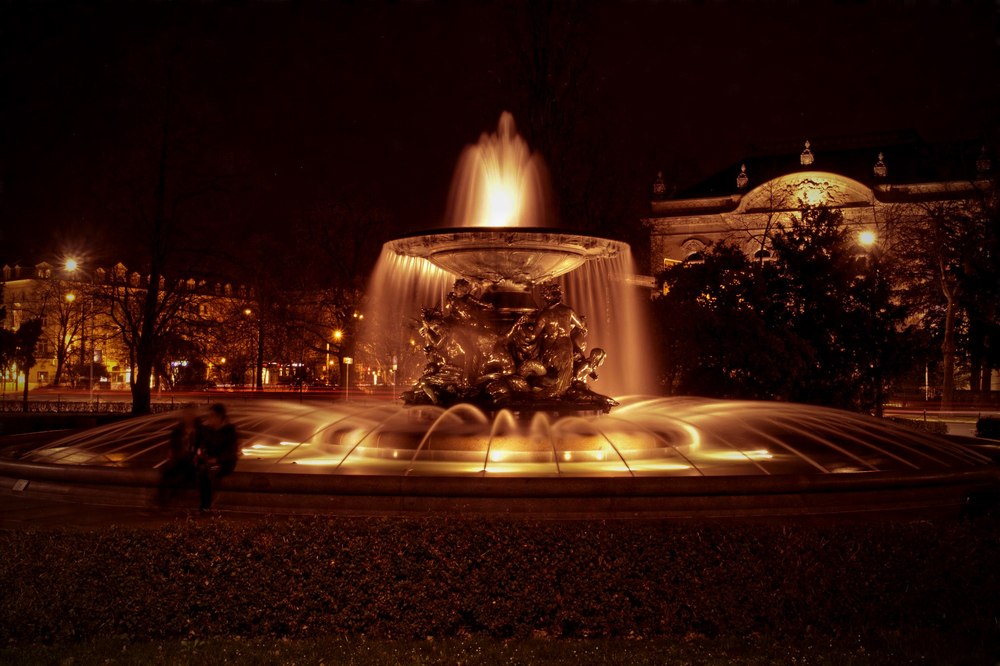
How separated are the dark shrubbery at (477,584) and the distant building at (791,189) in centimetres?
5263

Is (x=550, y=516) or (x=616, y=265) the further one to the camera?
(x=616, y=265)

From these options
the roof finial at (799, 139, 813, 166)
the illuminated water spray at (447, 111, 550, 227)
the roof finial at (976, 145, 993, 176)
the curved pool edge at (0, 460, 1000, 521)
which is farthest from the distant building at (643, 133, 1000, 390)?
the curved pool edge at (0, 460, 1000, 521)

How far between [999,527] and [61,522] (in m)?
8.17

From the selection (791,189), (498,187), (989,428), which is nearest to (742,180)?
(791,189)

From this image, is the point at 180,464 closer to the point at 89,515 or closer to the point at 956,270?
the point at 89,515

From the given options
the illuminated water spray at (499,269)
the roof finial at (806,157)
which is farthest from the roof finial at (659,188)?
the illuminated water spray at (499,269)

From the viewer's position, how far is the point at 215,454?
30.4 ft

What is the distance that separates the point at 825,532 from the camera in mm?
6746

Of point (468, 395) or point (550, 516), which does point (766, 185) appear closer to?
point (468, 395)

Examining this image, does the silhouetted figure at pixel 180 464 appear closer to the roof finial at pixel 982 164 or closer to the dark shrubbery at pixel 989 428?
the dark shrubbery at pixel 989 428

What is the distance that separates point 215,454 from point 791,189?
5986 cm

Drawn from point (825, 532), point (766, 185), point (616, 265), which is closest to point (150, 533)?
point (825, 532)

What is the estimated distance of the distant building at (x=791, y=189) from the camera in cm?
6556

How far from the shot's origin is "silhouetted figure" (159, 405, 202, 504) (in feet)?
30.2
